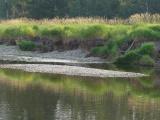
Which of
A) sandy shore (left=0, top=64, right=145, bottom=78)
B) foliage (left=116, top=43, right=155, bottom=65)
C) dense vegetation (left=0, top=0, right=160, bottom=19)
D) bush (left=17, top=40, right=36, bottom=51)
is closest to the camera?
sandy shore (left=0, top=64, right=145, bottom=78)

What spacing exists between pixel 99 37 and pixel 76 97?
70.1 ft

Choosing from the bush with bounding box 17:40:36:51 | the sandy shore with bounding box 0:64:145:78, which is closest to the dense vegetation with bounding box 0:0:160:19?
the bush with bounding box 17:40:36:51

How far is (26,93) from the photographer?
24.8 meters

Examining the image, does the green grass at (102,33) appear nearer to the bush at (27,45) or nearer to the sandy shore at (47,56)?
the sandy shore at (47,56)

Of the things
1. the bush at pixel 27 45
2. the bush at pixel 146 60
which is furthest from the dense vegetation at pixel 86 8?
the bush at pixel 146 60

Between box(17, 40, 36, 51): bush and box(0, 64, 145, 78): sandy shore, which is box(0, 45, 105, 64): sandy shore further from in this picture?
box(0, 64, 145, 78): sandy shore

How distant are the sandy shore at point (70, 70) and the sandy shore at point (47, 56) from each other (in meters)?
4.02

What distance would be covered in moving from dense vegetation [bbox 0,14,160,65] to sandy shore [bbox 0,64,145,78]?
216 inches

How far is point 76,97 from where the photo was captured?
24.0 meters

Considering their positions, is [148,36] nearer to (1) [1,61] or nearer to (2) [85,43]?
(2) [85,43]

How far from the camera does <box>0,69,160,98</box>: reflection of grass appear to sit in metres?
26.2

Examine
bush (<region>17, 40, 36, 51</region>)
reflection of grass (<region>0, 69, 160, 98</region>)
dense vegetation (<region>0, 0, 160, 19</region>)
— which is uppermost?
reflection of grass (<region>0, 69, 160, 98</region>)

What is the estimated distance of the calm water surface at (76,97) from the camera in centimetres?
1992

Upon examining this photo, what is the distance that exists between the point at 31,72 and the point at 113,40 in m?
10.8
